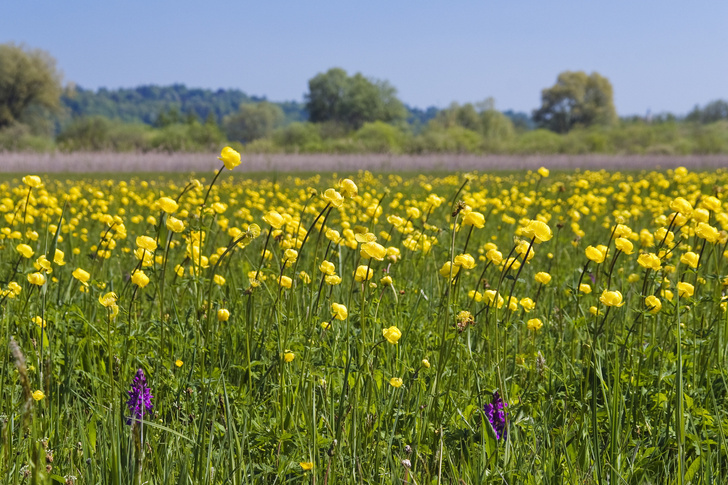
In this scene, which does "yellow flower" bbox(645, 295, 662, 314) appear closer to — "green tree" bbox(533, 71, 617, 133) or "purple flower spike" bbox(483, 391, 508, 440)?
"purple flower spike" bbox(483, 391, 508, 440)

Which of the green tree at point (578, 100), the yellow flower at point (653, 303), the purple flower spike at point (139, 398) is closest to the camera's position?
the purple flower spike at point (139, 398)

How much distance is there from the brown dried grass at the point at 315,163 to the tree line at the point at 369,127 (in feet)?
12.8

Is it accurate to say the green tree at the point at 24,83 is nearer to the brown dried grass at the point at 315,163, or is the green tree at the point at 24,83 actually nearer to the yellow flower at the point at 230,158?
the brown dried grass at the point at 315,163

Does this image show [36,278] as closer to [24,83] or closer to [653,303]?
[653,303]

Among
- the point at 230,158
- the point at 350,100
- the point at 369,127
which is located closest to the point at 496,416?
the point at 230,158

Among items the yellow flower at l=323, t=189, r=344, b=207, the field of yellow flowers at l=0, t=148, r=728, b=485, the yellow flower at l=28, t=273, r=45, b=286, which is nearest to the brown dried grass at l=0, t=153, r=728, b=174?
the field of yellow flowers at l=0, t=148, r=728, b=485

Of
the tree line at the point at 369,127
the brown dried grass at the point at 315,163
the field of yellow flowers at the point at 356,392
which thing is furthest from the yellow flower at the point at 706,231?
the tree line at the point at 369,127

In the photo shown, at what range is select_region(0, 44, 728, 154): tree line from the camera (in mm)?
28922

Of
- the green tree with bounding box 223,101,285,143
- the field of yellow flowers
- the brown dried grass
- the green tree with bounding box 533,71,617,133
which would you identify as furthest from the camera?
the green tree with bounding box 223,101,285,143

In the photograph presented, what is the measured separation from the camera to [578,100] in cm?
6072

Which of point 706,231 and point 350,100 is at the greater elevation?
point 350,100

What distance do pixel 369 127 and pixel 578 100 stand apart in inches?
1336

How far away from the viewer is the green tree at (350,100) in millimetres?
60969

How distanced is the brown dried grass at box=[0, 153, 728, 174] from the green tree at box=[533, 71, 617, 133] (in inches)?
1665
